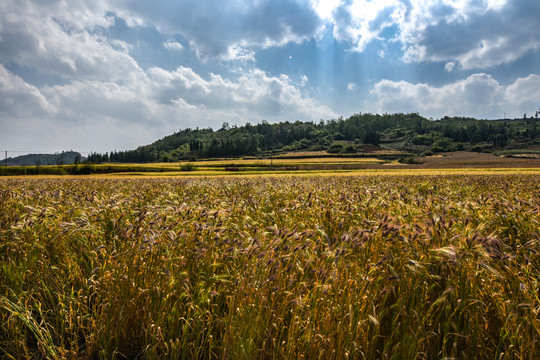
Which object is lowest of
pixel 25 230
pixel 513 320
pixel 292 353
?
pixel 292 353

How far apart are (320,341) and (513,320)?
1584 millimetres

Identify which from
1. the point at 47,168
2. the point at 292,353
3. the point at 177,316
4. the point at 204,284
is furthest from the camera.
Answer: the point at 47,168

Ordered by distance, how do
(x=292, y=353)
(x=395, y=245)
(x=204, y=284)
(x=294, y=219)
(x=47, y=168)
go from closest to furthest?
(x=292, y=353) → (x=204, y=284) → (x=395, y=245) → (x=294, y=219) → (x=47, y=168)

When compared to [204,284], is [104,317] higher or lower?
lower

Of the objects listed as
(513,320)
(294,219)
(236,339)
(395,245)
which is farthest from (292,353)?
(294,219)

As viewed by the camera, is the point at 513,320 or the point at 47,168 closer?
the point at 513,320

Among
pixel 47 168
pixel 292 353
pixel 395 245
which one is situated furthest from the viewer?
pixel 47 168

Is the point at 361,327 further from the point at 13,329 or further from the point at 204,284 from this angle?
the point at 13,329

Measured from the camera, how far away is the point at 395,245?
12.9ft

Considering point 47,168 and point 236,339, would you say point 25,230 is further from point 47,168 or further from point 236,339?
point 47,168

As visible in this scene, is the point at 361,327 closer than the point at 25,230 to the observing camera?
Yes

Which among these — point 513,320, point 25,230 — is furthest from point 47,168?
point 513,320

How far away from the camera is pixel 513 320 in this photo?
2398 millimetres

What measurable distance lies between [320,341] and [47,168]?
84325mm
